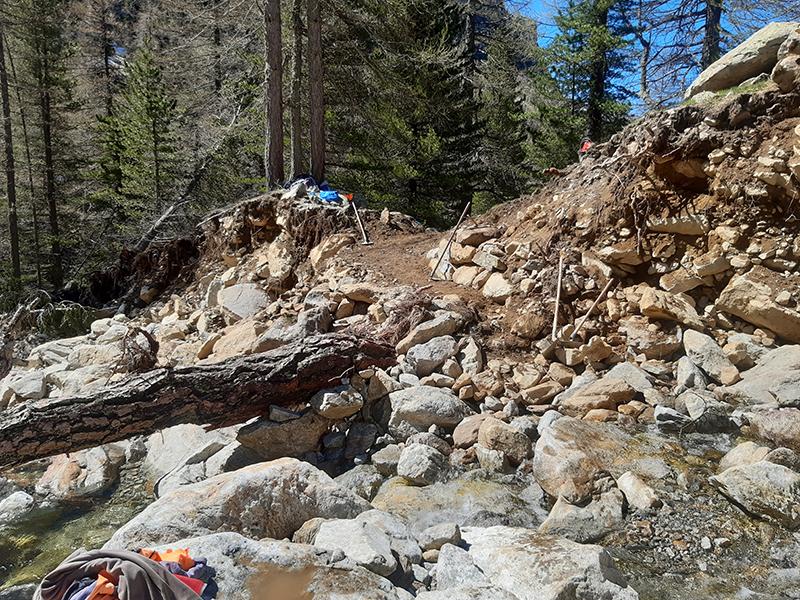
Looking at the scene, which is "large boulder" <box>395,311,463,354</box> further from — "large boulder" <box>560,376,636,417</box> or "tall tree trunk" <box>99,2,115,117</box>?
"tall tree trunk" <box>99,2,115,117</box>

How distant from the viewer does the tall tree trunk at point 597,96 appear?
14.9 m

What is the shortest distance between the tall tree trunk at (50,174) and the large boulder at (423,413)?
17425mm

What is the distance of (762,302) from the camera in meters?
5.93

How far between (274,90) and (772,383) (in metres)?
→ 10.8

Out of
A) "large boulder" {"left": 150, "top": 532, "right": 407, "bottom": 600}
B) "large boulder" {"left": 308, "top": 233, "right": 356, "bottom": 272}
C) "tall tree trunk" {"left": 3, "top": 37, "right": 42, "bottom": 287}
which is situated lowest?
"large boulder" {"left": 150, "top": 532, "right": 407, "bottom": 600}

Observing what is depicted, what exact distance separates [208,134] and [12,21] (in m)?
8.46

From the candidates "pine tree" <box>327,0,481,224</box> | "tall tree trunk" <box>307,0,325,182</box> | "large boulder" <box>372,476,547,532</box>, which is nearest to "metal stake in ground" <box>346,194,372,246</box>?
"tall tree trunk" <box>307,0,325,182</box>

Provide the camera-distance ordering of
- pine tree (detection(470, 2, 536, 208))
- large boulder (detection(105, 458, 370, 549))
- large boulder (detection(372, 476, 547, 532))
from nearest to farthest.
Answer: large boulder (detection(105, 458, 370, 549)), large boulder (detection(372, 476, 547, 532)), pine tree (detection(470, 2, 536, 208))

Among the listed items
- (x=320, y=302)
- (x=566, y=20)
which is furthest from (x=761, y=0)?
(x=320, y=302)

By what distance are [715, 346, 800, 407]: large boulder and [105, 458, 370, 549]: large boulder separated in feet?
13.2

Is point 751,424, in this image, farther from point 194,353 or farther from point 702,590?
point 194,353

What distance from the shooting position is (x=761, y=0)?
11430 millimetres

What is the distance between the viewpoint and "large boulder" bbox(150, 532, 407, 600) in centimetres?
315

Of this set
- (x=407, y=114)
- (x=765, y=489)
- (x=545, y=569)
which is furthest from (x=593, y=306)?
(x=407, y=114)
